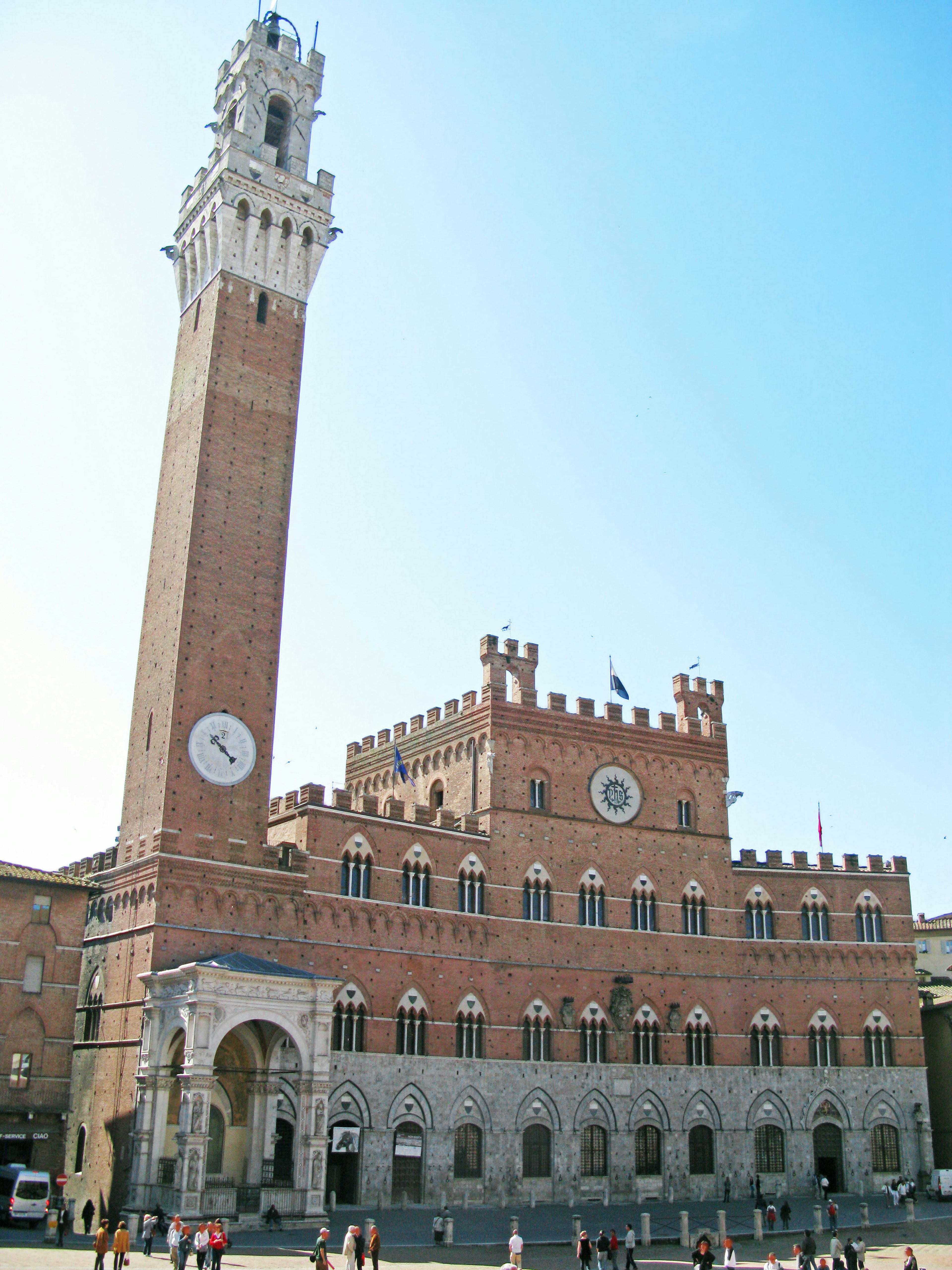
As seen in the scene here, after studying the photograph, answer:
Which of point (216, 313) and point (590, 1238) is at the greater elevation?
point (216, 313)

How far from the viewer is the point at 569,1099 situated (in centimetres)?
4547

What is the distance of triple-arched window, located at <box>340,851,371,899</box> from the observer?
4269 cm

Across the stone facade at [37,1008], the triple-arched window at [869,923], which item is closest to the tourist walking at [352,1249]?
the stone facade at [37,1008]

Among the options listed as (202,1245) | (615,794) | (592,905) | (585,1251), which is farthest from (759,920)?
(202,1245)

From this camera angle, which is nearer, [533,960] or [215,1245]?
[215,1245]

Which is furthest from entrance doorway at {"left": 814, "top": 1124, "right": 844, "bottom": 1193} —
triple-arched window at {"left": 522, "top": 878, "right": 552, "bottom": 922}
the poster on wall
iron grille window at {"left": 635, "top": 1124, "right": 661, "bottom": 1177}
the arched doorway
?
the poster on wall

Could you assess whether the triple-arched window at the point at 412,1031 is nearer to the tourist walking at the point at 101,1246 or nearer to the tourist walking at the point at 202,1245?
the tourist walking at the point at 202,1245

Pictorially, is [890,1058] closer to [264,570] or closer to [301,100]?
[264,570]

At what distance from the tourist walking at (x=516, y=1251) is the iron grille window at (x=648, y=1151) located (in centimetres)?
1662

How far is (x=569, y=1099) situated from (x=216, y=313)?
3179cm

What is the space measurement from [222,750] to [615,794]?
676 inches

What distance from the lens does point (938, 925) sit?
72.1m

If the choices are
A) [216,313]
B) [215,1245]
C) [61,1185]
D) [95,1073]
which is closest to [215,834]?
[95,1073]

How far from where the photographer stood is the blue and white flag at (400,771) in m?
48.7
